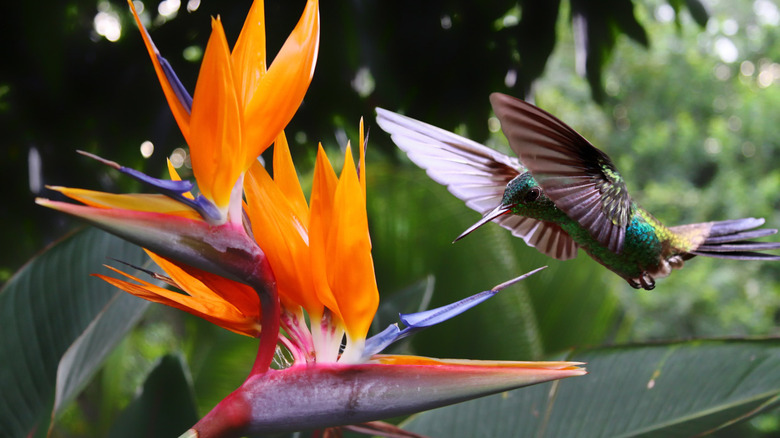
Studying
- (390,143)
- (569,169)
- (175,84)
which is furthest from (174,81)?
(390,143)

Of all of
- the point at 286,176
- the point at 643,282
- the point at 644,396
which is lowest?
the point at 644,396

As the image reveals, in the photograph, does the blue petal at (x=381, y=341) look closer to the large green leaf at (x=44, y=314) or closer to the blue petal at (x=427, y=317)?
the blue petal at (x=427, y=317)

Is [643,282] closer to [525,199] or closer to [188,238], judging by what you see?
[525,199]

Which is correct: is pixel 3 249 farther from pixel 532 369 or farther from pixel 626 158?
pixel 626 158

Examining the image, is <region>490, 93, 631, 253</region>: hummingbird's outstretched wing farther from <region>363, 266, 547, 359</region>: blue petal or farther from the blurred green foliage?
the blurred green foliage

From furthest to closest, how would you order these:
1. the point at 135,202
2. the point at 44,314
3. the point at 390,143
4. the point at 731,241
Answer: the point at 390,143 → the point at 44,314 → the point at 731,241 → the point at 135,202

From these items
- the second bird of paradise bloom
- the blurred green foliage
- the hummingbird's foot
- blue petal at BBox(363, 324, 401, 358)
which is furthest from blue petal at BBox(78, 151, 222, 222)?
the blurred green foliage
